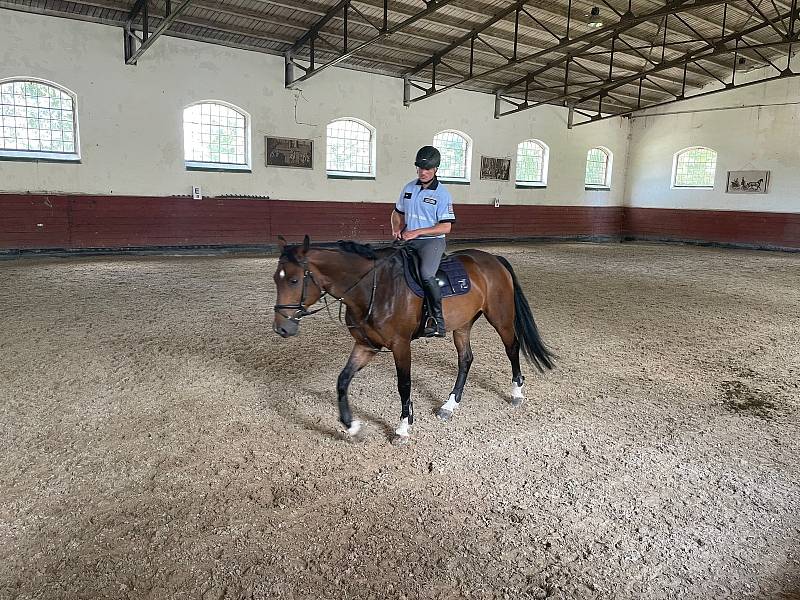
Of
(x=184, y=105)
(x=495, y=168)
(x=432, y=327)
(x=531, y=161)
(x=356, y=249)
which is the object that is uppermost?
(x=184, y=105)

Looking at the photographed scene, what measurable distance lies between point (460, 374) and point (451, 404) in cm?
25

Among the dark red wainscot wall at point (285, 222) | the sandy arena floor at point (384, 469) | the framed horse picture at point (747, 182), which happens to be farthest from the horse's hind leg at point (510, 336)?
the framed horse picture at point (747, 182)

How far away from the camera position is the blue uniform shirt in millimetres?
3562

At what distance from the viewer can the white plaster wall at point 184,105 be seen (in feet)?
36.4

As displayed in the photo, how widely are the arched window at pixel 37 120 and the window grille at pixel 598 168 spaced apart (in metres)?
17.5

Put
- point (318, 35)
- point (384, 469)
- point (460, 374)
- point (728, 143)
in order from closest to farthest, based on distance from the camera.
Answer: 1. point (384, 469)
2. point (460, 374)
3. point (318, 35)
4. point (728, 143)

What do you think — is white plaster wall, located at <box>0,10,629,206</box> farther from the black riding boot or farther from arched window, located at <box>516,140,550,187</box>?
the black riding boot

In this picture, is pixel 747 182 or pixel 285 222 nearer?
pixel 285 222

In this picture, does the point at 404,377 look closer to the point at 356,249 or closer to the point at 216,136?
the point at 356,249

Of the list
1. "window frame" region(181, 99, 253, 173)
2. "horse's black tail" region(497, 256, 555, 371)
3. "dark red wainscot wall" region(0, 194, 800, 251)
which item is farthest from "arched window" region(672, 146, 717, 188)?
"horse's black tail" region(497, 256, 555, 371)

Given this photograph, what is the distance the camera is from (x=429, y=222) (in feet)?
11.8

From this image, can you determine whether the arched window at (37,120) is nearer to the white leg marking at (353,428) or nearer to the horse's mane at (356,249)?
the horse's mane at (356,249)

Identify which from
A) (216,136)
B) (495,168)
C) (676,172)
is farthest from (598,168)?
(216,136)

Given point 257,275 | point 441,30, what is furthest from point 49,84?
point 441,30
